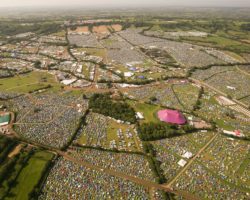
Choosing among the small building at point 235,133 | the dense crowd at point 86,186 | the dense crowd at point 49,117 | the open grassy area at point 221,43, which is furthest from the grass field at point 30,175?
the open grassy area at point 221,43


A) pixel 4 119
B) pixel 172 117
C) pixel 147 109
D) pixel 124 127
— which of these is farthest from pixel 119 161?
pixel 4 119

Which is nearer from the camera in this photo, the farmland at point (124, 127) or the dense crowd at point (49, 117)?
the farmland at point (124, 127)

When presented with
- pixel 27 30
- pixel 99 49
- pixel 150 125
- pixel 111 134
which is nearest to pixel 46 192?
pixel 111 134

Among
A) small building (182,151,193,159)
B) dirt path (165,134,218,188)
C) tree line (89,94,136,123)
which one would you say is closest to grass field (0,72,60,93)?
tree line (89,94,136,123)

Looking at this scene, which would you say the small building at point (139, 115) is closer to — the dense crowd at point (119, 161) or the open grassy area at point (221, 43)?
the dense crowd at point (119, 161)

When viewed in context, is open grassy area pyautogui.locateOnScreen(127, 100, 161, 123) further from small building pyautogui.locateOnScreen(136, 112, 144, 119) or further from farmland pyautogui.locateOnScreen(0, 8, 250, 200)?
small building pyautogui.locateOnScreen(136, 112, 144, 119)
